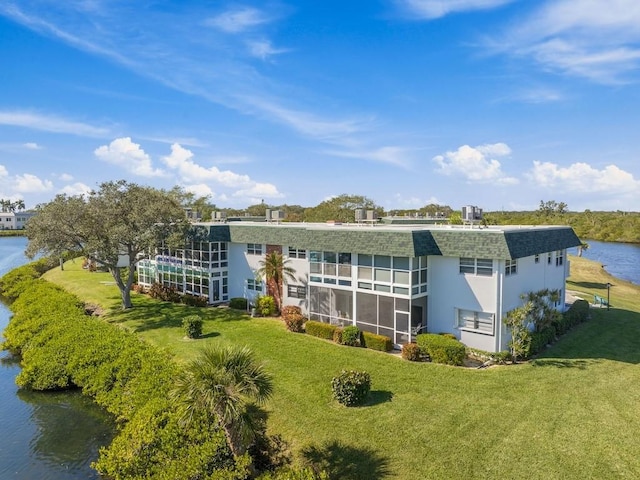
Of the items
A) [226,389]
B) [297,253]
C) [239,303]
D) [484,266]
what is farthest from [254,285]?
[226,389]

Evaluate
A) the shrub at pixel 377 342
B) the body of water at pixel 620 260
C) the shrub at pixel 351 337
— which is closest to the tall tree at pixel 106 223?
the shrub at pixel 351 337

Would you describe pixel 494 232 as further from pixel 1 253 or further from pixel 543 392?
pixel 1 253

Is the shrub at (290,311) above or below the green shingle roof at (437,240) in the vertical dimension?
below

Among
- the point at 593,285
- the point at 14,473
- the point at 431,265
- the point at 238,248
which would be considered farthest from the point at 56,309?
the point at 593,285

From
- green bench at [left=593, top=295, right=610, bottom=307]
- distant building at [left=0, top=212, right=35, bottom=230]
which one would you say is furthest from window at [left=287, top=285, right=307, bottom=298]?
distant building at [left=0, top=212, right=35, bottom=230]

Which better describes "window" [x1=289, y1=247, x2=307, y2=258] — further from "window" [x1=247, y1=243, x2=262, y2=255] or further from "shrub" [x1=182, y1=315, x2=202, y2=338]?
"shrub" [x1=182, y1=315, x2=202, y2=338]

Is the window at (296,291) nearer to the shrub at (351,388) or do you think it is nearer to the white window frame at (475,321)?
the white window frame at (475,321)

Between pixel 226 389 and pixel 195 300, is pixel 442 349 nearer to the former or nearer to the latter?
pixel 226 389
